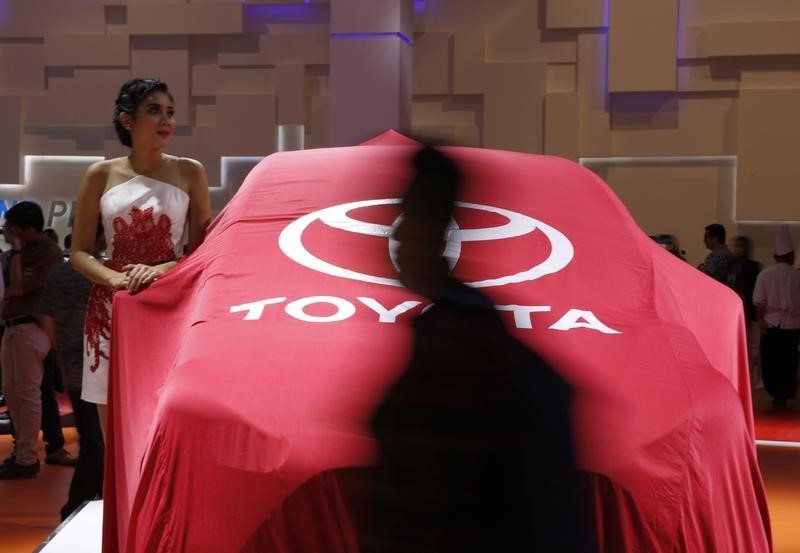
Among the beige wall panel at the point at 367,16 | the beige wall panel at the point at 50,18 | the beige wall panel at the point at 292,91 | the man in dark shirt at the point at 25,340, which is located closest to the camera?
the man in dark shirt at the point at 25,340

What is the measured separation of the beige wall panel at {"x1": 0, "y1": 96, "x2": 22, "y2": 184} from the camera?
9.31 metres

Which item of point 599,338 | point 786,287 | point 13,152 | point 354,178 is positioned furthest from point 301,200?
point 13,152

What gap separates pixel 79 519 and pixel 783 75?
720 cm

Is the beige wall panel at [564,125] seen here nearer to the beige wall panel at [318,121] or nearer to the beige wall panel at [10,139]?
the beige wall panel at [318,121]

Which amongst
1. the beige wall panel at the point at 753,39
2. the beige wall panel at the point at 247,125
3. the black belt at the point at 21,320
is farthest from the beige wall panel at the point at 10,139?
the beige wall panel at the point at 753,39

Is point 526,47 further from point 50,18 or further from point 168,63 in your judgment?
point 50,18

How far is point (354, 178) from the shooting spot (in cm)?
173

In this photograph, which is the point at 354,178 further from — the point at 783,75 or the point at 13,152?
the point at 13,152

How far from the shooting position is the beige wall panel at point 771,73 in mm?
8289

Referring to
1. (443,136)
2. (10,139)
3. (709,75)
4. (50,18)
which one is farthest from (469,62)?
(443,136)

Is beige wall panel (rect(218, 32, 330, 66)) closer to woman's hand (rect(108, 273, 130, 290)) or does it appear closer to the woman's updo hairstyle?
the woman's updo hairstyle

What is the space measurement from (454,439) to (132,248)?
1.74 metres

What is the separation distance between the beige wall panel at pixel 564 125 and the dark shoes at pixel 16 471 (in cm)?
534

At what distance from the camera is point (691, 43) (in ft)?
27.7
